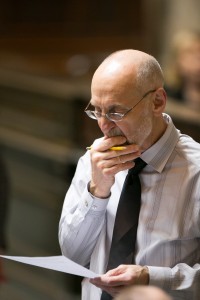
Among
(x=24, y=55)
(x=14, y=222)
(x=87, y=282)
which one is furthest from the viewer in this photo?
(x=24, y=55)

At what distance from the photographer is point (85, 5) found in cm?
856

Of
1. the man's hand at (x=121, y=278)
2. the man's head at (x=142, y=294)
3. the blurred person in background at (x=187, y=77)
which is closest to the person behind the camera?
the man's head at (x=142, y=294)

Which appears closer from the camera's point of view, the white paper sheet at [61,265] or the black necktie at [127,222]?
the white paper sheet at [61,265]

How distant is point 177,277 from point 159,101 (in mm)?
456

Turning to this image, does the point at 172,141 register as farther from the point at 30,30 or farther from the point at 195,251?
the point at 30,30

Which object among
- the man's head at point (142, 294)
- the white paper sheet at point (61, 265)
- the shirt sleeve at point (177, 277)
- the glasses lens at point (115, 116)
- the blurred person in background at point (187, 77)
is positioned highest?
the glasses lens at point (115, 116)

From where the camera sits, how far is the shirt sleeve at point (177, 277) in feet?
6.34

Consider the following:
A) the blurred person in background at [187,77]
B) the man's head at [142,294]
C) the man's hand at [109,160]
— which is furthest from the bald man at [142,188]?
the blurred person in background at [187,77]

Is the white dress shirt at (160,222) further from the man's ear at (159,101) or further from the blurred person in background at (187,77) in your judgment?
the blurred person in background at (187,77)

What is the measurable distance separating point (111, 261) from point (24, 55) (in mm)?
6425

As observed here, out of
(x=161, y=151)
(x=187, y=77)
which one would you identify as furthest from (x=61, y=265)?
(x=187, y=77)

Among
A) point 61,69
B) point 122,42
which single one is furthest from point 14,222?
point 122,42

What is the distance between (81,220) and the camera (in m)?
2.05

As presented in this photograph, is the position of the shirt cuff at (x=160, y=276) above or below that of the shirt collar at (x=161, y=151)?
below
